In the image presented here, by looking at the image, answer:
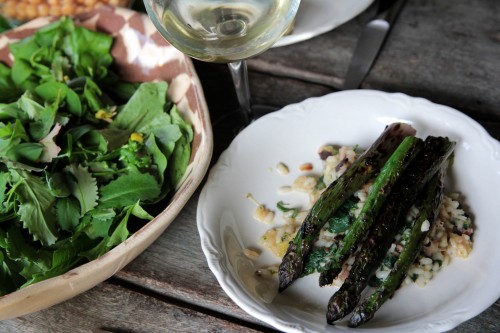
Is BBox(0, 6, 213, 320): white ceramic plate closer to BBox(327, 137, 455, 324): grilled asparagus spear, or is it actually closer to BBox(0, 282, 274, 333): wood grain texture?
BBox(0, 282, 274, 333): wood grain texture

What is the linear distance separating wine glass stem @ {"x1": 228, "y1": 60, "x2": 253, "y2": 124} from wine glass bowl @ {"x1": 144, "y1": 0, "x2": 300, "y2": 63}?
0.11 m

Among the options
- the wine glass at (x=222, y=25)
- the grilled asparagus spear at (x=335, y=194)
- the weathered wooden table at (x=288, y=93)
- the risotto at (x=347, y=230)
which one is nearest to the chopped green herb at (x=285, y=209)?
the risotto at (x=347, y=230)

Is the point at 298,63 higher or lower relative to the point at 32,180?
lower

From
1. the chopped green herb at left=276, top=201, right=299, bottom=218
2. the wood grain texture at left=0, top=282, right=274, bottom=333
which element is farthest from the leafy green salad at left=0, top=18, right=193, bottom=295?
the chopped green herb at left=276, top=201, right=299, bottom=218

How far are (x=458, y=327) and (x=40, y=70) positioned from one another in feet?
3.83

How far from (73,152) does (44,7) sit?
0.62 m

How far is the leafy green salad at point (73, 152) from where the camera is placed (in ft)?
4.01

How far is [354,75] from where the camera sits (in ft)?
5.47

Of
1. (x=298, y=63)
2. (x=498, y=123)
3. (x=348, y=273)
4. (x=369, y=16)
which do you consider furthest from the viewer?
(x=369, y=16)

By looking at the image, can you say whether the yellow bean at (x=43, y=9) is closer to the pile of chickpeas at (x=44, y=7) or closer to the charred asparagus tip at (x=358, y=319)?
the pile of chickpeas at (x=44, y=7)

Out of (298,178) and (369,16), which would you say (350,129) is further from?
(369,16)

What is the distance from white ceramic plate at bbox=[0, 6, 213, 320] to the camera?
1116 millimetres

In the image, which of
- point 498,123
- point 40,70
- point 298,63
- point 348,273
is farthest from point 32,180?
point 498,123

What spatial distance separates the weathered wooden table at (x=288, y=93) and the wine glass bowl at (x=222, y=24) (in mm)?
373
